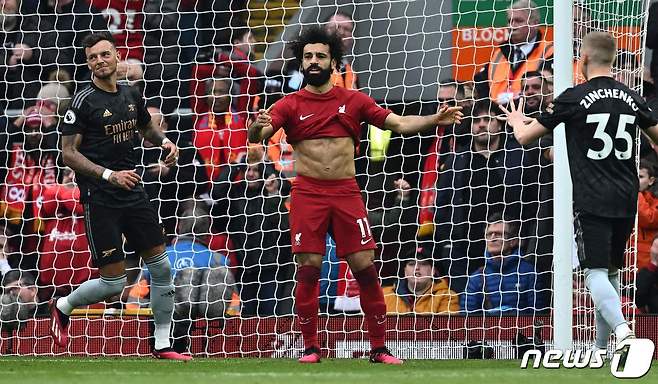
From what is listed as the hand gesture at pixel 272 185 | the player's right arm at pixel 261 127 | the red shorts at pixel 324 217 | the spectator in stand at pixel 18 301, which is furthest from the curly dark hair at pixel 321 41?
the spectator in stand at pixel 18 301

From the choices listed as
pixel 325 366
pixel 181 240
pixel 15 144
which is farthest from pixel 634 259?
pixel 15 144

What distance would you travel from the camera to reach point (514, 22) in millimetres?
11750

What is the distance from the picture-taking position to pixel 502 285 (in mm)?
11219

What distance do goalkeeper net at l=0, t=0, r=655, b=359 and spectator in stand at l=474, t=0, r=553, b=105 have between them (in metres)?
0.02

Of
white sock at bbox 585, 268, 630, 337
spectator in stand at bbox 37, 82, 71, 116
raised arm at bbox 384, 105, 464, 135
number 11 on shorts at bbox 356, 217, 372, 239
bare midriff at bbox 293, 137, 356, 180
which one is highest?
spectator in stand at bbox 37, 82, 71, 116

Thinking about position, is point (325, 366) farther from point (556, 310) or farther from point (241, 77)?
point (241, 77)

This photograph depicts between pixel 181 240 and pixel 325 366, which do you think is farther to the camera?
pixel 181 240

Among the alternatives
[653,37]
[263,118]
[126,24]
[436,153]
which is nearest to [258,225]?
[436,153]

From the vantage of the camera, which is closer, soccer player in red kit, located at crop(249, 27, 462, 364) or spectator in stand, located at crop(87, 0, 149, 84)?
soccer player in red kit, located at crop(249, 27, 462, 364)

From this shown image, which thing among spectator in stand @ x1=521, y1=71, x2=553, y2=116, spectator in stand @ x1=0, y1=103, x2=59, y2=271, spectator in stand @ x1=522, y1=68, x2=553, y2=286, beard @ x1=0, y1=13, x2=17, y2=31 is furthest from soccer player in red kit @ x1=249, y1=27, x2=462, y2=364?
beard @ x1=0, y1=13, x2=17, y2=31

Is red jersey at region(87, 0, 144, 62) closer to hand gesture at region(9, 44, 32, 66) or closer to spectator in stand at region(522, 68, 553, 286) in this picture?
hand gesture at region(9, 44, 32, 66)

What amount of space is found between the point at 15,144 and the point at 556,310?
523 cm

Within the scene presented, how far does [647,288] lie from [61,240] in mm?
5091

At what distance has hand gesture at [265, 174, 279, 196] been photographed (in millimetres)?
11711
